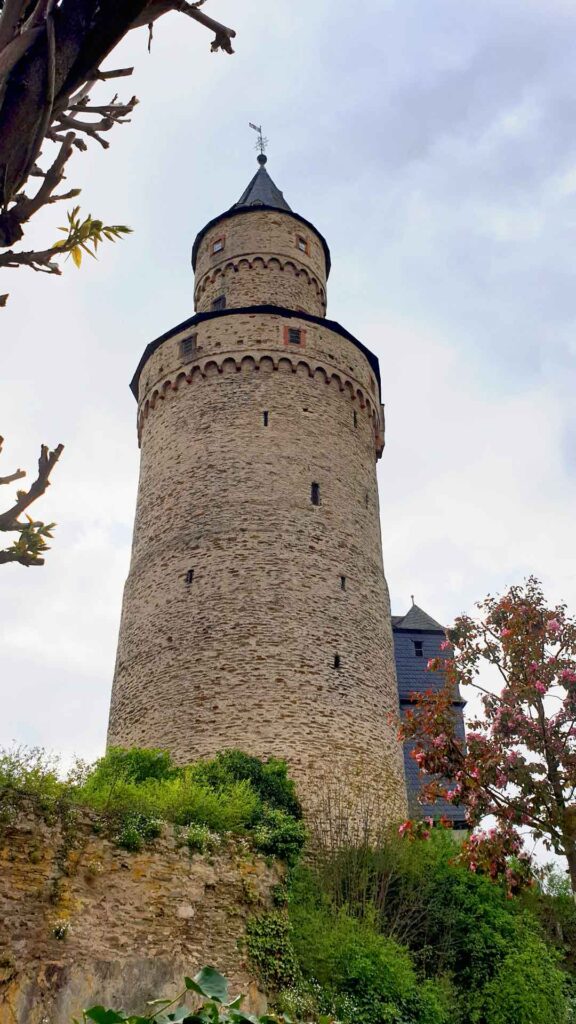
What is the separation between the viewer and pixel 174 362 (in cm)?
1936

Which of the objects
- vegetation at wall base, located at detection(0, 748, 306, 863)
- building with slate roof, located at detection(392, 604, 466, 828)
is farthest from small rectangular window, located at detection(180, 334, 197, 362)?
building with slate roof, located at detection(392, 604, 466, 828)

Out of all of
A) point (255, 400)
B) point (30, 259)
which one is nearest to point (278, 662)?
point (255, 400)

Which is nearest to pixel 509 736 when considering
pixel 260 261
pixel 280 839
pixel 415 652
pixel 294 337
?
pixel 280 839

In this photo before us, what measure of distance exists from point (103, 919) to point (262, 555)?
8183mm

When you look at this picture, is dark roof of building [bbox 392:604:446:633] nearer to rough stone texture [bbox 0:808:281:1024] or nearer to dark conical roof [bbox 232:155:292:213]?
dark conical roof [bbox 232:155:292:213]

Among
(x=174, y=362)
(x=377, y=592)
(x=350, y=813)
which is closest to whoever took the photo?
(x=350, y=813)

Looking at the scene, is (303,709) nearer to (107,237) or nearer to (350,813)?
(350,813)

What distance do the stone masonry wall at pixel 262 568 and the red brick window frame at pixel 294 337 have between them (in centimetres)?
9

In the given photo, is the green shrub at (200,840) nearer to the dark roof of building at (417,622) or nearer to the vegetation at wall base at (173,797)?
the vegetation at wall base at (173,797)

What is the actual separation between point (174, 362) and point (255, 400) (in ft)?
8.31

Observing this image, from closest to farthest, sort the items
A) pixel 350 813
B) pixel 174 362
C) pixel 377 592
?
1. pixel 350 813
2. pixel 377 592
3. pixel 174 362

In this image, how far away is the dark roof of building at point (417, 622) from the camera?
1128 inches

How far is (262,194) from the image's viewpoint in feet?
80.6

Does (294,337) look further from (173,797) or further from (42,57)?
(42,57)
